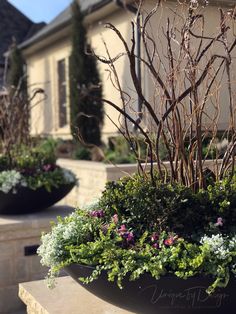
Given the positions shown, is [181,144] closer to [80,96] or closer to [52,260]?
[52,260]

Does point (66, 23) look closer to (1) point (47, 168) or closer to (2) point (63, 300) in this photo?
(1) point (47, 168)

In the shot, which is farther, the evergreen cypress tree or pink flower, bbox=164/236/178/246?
the evergreen cypress tree

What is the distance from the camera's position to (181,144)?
9.05 ft

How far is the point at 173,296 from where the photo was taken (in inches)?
89.4

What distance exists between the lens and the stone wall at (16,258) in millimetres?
4414

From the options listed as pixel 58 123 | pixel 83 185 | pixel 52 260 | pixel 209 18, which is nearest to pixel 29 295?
pixel 52 260

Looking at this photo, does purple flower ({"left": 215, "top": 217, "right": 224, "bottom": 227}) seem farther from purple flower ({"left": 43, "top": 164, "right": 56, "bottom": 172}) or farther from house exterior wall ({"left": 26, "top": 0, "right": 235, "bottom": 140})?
house exterior wall ({"left": 26, "top": 0, "right": 235, "bottom": 140})

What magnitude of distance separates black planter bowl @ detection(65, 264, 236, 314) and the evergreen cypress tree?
843 centimetres

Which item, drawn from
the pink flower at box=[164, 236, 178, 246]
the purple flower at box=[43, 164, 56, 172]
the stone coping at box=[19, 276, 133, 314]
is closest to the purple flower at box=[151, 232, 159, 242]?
the pink flower at box=[164, 236, 178, 246]

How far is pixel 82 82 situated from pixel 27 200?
6251 mm

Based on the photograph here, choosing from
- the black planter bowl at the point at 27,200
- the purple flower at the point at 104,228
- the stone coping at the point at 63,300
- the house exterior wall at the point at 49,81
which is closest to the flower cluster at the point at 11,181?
the black planter bowl at the point at 27,200

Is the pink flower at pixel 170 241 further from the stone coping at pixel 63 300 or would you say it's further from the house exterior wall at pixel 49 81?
the house exterior wall at pixel 49 81

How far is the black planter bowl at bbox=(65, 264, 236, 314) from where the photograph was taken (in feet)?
7.36

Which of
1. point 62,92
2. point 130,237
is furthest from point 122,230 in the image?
point 62,92
